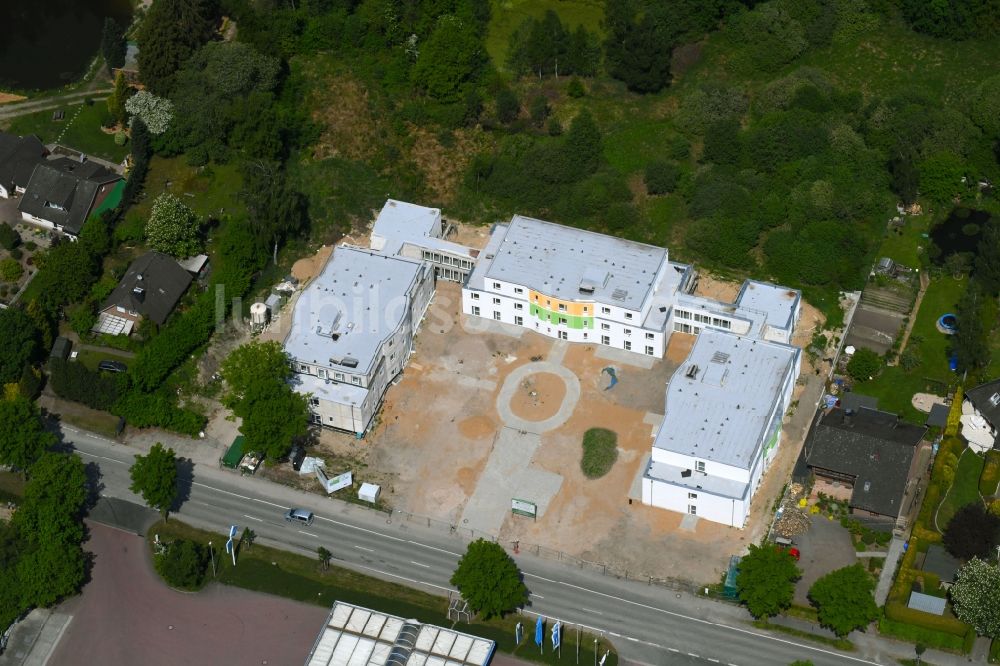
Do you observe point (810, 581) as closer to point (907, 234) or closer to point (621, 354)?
point (621, 354)

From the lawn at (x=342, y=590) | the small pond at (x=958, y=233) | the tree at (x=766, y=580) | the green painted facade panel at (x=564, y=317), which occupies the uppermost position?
the small pond at (x=958, y=233)

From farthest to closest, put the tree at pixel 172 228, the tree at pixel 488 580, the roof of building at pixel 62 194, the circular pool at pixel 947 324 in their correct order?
the roof of building at pixel 62 194, the tree at pixel 172 228, the circular pool at pixel 947 324, the tree at pixel 488 580

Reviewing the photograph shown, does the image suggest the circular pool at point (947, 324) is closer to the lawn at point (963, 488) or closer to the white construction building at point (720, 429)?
the lawn at point (963, 488)

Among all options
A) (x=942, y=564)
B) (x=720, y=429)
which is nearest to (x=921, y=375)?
(x=942, y=564)

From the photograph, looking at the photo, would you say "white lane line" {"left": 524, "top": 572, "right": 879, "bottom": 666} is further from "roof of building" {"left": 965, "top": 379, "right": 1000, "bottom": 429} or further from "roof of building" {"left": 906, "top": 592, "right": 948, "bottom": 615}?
"roof of building" {"left": 965, "top": 379, "right": 1000, "bottom": 429}

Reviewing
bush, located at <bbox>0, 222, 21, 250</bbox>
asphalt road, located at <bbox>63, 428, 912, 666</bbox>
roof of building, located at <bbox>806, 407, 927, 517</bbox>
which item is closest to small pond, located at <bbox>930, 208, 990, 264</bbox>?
roof of building, located at <bbox>806, 407, 927, 517</bbox>

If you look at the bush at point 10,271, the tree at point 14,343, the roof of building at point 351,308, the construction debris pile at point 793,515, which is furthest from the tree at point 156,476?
the construction debris pile at point 793,515
